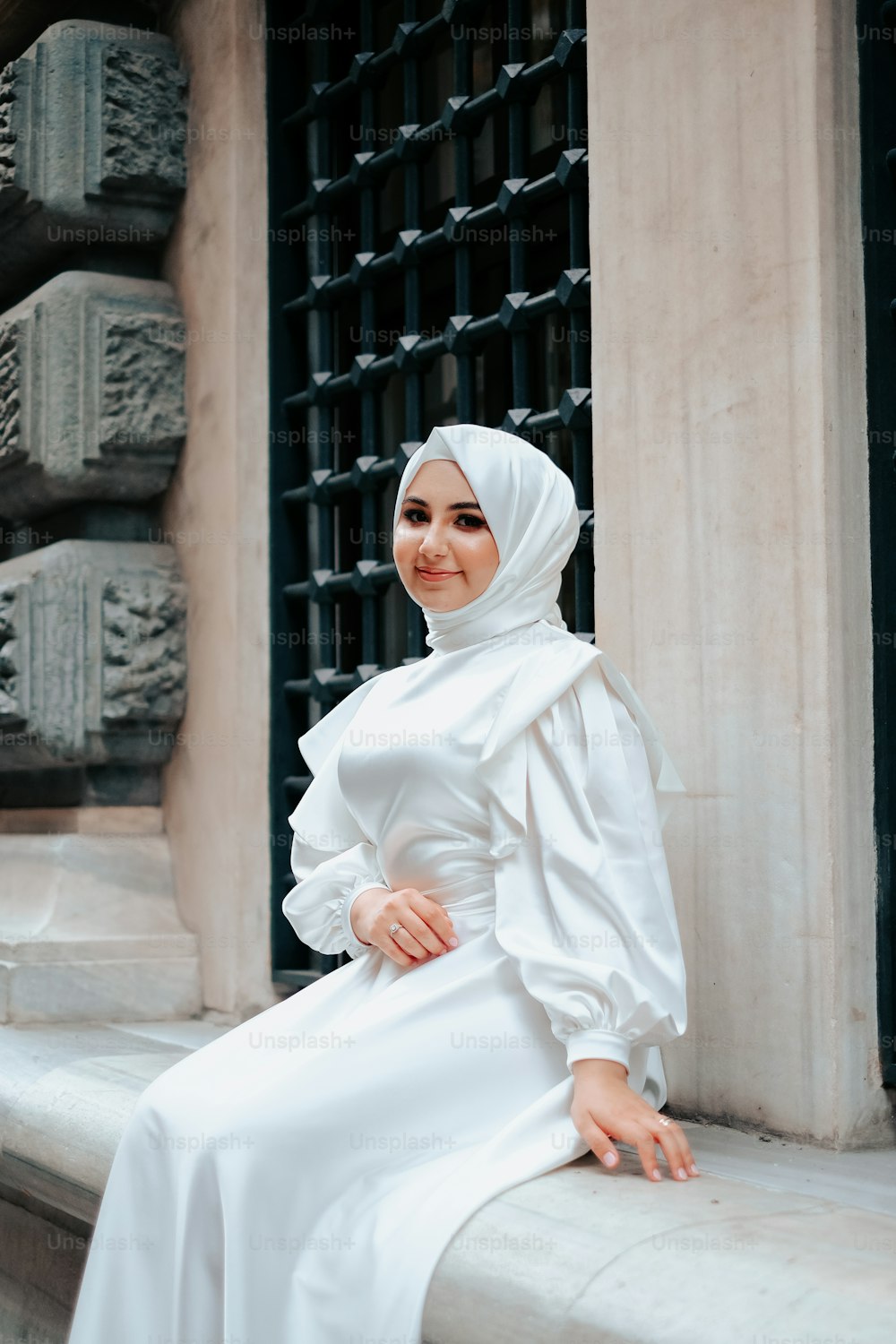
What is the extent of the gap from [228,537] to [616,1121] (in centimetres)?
284

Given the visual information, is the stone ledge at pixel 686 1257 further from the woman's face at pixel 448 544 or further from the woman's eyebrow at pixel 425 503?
the woman's eyebrow at pixel 425 503

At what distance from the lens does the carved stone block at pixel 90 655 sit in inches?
188

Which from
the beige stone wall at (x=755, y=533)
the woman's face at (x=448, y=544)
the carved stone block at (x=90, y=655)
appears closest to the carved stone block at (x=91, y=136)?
the carved stone block at (x=90, y=655)

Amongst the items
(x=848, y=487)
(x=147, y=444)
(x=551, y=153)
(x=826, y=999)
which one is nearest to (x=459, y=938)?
(x=826, y=999)

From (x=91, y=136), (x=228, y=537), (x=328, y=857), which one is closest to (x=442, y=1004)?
(x=328, y=857)

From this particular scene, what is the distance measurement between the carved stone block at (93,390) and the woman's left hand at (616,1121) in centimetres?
309

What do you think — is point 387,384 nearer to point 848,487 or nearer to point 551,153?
point 551,153

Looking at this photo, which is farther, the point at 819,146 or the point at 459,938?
the point at 819,146

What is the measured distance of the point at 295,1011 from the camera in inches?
107

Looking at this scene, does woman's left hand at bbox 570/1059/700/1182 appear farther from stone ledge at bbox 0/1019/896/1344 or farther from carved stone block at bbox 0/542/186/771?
carved stone block at bbox 0/542/186/771

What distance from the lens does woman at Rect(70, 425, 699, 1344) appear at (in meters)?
2.33

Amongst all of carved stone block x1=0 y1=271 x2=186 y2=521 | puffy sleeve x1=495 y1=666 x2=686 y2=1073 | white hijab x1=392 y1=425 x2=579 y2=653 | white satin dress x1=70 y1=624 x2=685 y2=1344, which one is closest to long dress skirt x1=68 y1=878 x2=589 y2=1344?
white satin dress x1=70 y1=624 x2=685 y2=1344

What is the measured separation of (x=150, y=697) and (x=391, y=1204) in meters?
2.75

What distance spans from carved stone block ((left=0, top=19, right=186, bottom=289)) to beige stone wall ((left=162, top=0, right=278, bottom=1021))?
0.41 ft
